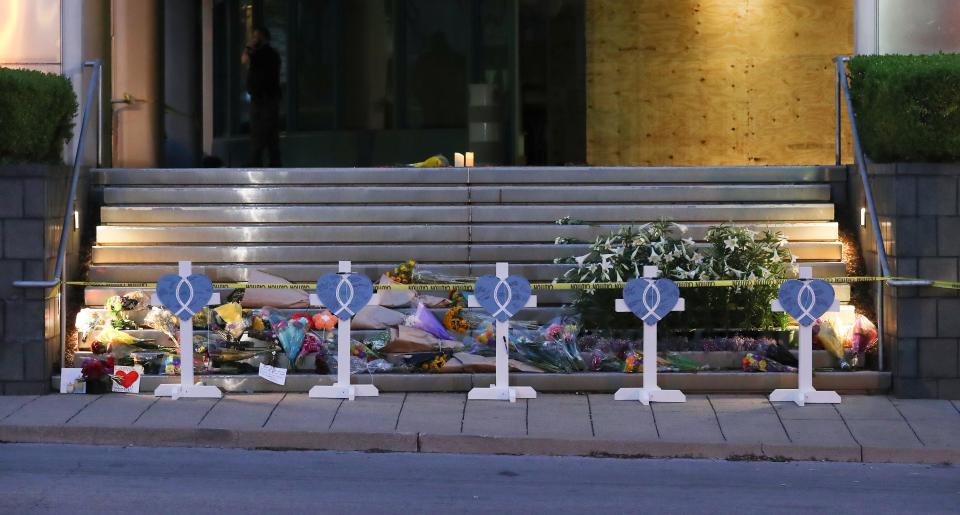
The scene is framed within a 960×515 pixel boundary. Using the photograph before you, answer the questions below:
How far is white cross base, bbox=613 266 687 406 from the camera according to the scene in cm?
1042

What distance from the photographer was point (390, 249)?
12.8m

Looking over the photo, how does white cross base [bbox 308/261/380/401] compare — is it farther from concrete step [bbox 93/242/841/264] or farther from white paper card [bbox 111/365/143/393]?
concrete step [bbox 93/242/841/264]

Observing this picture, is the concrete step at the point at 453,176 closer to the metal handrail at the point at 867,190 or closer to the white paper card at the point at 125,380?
the metal handrail at the point at 867,190

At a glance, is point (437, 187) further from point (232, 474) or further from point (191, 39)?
point (191, 39)

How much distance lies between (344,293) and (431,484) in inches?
107

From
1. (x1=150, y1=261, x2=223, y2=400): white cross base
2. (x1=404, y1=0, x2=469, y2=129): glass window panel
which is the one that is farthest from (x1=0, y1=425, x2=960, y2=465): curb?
(x1=404, y1=0, x2=469, y2=129): glass window panel

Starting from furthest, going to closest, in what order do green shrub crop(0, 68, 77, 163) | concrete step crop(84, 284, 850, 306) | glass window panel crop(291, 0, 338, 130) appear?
glass window panel crop(291, 0, 338, 130), concrete step crop(84, 284, 850, 306), green shrub crop(0, 68, 77, 163)

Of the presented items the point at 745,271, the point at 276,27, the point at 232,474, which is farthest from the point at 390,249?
the point at 276,27

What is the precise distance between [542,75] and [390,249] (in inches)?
276

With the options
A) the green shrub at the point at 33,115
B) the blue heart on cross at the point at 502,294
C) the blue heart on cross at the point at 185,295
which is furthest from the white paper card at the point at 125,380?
the blue heart on cross at the point at 502,294

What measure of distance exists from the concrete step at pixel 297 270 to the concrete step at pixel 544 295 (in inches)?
9.6

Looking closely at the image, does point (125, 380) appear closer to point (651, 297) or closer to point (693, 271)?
point (651, 297)

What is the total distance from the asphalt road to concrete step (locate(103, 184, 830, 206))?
451 cm

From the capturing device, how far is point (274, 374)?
10773 mm
